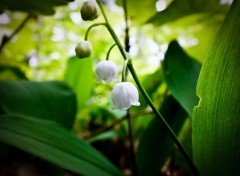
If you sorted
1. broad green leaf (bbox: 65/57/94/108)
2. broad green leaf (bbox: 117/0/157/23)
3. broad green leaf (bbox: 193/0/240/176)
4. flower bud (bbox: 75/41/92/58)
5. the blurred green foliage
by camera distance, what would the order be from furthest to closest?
1. broad green leaf (bbox: 65/57/94/108)
2. broad green leaf (bbox: 117/0/157/23)
3. the blurred green foliage
4. flower bud (bbox: 75/41/92/58)
5. broad green leaf (bbox: 193/0/240/176)

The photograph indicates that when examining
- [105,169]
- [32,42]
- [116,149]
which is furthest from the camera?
[32,42]

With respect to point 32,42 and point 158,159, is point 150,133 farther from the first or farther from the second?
point 32,42

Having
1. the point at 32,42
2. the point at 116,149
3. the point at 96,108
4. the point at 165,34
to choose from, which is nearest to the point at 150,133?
the point at 116,149

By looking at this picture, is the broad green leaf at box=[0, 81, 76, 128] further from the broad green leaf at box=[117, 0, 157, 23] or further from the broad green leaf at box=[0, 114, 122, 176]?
the broad green leaf at box=[117, 0, 157, 23]

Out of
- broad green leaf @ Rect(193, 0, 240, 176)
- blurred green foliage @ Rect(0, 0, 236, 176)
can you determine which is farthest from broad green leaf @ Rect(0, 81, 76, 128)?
broad green leaf @ Rect(193, 0, 240, 176)

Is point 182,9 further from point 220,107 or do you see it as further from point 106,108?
point 106,108
